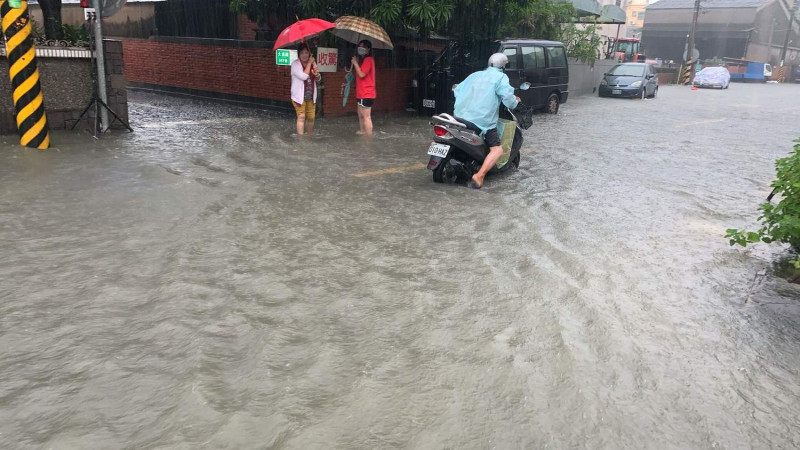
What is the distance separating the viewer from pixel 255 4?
1380 centimetres

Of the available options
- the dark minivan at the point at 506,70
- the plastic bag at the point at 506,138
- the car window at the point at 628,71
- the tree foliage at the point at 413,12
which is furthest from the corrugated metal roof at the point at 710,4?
the plastic bag at the point at 506,138

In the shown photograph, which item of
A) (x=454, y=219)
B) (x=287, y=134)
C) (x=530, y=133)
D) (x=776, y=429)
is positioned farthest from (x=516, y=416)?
(x=530, y=133)

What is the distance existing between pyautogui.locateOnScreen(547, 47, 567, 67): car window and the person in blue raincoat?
10.3 m

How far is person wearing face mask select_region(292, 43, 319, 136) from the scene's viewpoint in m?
9.93

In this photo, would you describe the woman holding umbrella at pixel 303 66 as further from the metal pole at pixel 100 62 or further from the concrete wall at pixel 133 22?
the concrete wall at pixel 133 22

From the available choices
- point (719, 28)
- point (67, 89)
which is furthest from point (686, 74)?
point (67, 89)

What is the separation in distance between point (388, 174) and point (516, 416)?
544 cm

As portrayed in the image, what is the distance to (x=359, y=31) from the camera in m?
10.2

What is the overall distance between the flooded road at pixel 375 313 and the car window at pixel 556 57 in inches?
388

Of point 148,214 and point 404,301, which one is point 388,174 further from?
point 404,301

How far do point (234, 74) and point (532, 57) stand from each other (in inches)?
308

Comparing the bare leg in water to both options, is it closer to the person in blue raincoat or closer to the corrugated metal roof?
the person in blue raincoat

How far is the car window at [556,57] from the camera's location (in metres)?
16.8

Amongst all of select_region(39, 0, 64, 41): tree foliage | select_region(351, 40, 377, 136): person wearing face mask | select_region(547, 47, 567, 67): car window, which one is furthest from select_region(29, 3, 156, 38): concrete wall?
select_region(547, 47, 567, 67): car window
